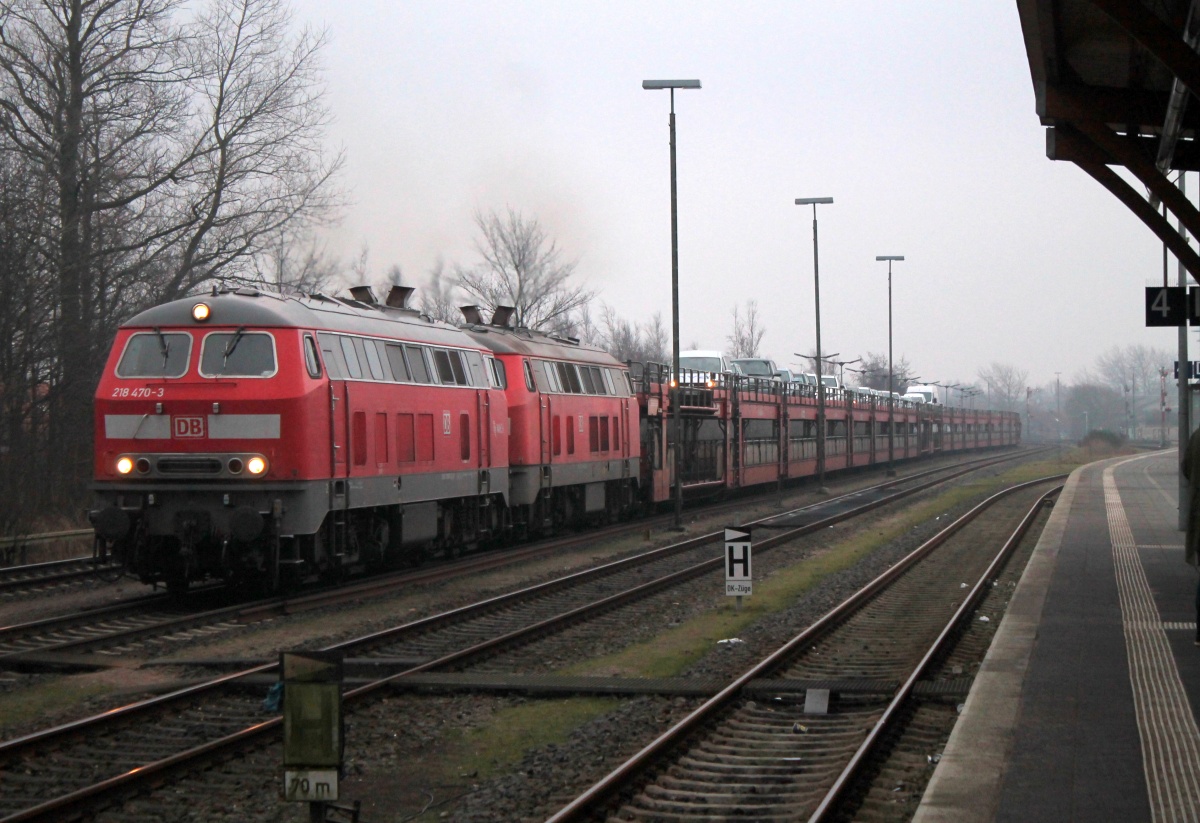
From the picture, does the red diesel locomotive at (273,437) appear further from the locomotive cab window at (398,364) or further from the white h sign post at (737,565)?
the white h sign post at (737,565)

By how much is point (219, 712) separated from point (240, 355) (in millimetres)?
6102

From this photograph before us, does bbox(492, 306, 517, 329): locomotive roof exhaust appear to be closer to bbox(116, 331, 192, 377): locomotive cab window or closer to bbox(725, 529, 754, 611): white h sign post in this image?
bbox(116, 331, 192, 377): locomotive cab window

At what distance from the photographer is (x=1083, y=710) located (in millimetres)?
8195

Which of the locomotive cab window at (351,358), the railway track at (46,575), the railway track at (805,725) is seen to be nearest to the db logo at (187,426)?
the railway track at (46,575)

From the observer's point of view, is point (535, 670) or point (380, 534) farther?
point (380, 534)

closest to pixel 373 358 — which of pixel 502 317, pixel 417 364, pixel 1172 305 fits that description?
pixel 417 364

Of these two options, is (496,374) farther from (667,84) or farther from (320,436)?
(667,84)

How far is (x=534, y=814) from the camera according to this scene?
673cm

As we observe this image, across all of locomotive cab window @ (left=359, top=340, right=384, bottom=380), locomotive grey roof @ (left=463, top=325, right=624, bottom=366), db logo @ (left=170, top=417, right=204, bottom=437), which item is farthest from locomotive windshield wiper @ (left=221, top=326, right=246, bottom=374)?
locomotive grey roof @ (left=463, top=325, right=624, bottom=366)

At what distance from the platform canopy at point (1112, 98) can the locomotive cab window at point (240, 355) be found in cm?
879

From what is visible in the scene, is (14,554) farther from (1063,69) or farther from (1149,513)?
(1149,513)

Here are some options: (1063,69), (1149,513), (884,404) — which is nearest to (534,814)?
(1063,69)

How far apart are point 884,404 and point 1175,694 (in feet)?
164

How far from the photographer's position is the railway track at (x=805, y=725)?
22.5 ft
